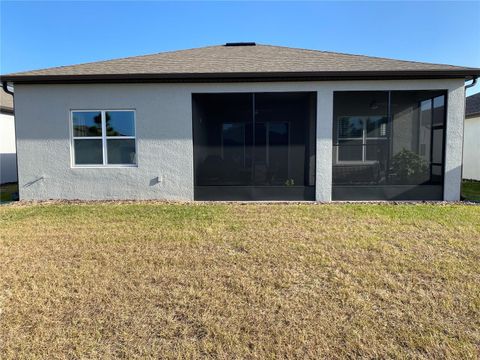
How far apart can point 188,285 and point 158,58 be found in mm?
8366

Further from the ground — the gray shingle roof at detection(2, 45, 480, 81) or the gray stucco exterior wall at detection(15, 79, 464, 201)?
the gray shingle roof at detection(2, 45, 480, 81)

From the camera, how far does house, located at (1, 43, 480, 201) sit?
26.1 feet

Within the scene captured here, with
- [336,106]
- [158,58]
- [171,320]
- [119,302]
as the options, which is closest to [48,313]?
[119,302]

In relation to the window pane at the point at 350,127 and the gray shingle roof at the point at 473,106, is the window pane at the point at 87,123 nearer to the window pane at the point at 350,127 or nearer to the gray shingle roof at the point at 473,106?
the window pane at the point at 350,127

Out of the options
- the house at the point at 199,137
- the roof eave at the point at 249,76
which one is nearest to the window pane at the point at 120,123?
the house at the point at 199,137

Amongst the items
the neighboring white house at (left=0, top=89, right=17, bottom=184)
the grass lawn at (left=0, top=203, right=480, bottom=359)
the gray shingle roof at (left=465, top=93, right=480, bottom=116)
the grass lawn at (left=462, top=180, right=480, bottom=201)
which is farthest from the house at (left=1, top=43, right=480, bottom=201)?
the gray shingle roof at (left=465, top=93, right=480, bottom=116)

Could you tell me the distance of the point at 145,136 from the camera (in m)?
8.22

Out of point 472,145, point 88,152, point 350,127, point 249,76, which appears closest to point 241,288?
point 249,76

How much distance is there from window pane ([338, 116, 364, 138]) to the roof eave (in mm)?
2455

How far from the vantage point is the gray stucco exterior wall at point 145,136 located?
316 inches

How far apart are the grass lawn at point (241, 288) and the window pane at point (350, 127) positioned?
478cm

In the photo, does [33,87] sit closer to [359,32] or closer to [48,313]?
[48,313]

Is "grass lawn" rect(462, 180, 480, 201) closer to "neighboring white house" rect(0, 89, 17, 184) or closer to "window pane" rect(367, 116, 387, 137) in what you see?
"window pane" rect(367, 116, 387, 137)

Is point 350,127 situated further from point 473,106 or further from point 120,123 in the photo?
point 473,106
